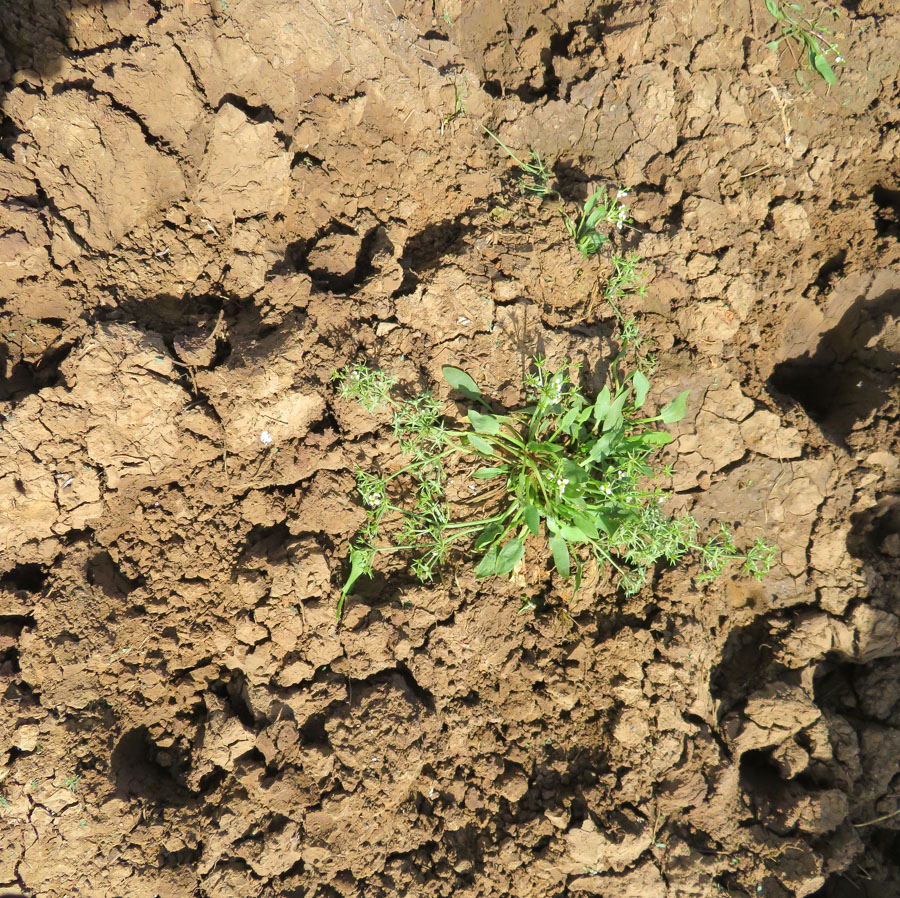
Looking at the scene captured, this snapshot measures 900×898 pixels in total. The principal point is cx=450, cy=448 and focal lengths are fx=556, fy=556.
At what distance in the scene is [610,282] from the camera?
3178 mm

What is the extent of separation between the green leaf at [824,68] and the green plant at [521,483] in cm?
236

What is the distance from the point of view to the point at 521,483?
287 cm

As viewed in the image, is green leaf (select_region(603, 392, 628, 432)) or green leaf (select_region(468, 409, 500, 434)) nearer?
green leaf (select_region(468, 409, 500, 434))

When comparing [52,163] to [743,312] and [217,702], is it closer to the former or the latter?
[217,702]

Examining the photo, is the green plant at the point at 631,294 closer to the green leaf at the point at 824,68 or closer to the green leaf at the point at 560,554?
the green leaf at the point at 560,554

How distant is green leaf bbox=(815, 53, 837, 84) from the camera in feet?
11.4

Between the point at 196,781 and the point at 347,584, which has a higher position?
the point at 347,584

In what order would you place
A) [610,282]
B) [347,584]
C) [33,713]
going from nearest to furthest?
[33,713]
[347,584]
[610,282]

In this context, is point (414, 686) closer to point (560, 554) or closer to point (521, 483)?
point (560, 554)

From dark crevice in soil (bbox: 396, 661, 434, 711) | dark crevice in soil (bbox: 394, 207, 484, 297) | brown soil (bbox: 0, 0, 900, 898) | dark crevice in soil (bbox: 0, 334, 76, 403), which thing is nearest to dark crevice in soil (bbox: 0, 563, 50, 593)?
brown soil (bbox: 0, 0, 900, 898)

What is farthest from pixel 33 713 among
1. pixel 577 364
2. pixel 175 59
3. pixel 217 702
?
pixel 175 59

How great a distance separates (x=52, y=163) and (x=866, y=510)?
15.8 ft

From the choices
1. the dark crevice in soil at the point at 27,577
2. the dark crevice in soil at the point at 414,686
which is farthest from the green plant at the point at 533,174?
the dark crevice in soil at the point at 27,577

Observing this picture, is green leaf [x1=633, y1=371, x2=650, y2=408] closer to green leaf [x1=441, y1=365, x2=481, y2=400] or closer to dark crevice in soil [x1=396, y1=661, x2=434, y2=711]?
green leaf [x1=441, y1=365, x2=481, y2=400]
